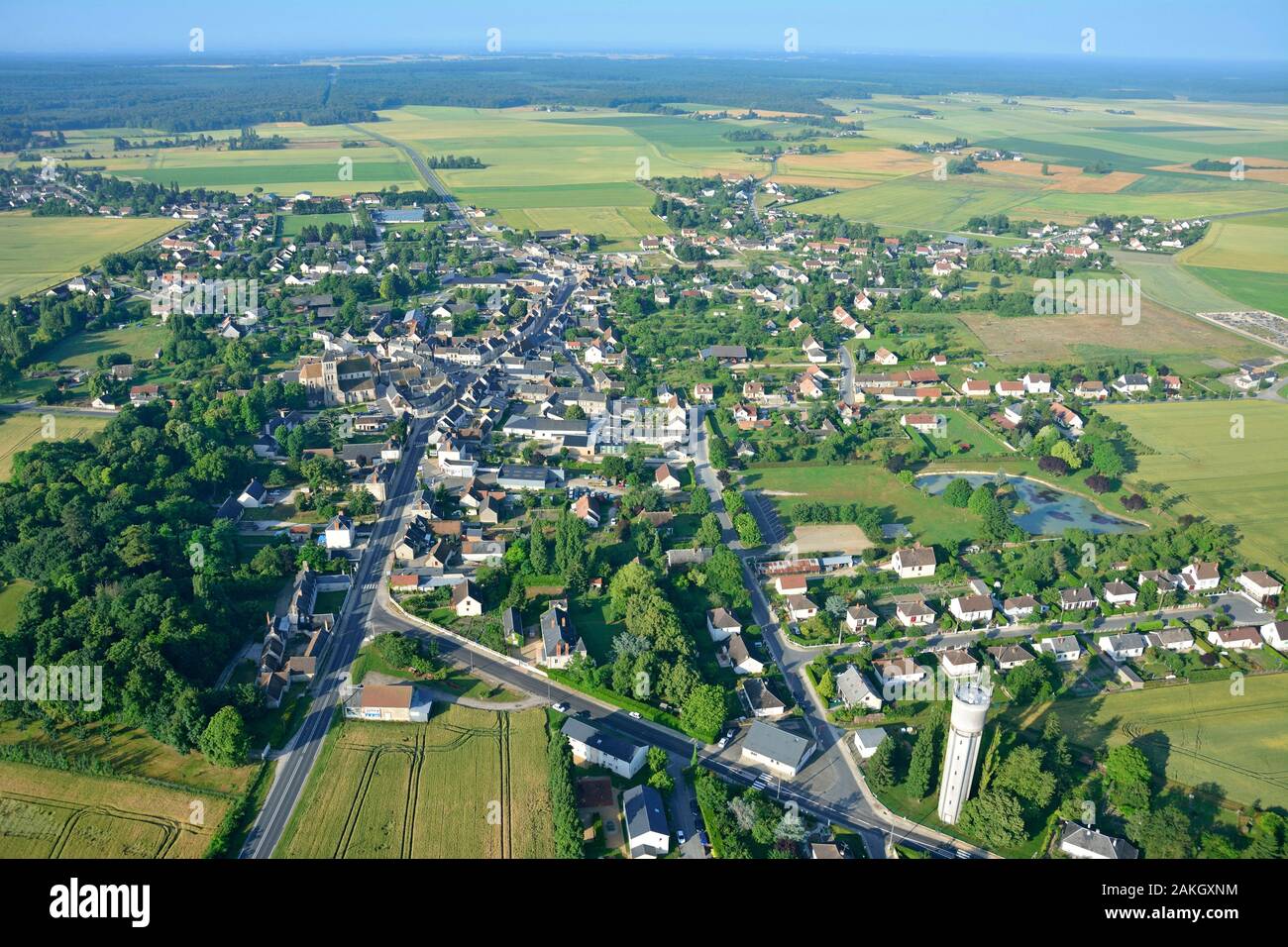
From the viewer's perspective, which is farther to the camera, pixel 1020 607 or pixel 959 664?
pixel 1020 607

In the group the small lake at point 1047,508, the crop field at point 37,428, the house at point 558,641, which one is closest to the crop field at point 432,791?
the house at point 558,641

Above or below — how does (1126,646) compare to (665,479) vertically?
below

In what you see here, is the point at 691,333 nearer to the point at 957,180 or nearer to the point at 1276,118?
the point at 957,180

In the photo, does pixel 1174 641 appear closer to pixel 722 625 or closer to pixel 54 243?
pixel 722 625

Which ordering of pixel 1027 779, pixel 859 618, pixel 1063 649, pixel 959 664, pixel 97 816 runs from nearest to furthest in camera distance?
pixel 97 816
pixel 1027 779
pixel 959 664
pixel 1063 649
pixel 859 618

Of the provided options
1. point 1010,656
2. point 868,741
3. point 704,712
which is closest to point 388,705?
point 704,712
